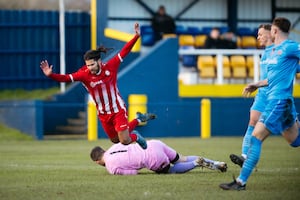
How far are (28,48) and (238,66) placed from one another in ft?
24.4

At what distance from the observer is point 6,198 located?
36.1ft

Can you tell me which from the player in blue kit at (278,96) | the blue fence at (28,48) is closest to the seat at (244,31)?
the blue fence at (28,48)

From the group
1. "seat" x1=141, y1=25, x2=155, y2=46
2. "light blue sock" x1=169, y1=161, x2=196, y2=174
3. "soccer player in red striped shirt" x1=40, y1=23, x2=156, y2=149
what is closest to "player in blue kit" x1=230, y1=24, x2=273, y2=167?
"light blue sock" x1=169, y1=161, x2=196, y2=174

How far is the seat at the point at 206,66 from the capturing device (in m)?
28.6

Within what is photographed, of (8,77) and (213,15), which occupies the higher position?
(213,15)

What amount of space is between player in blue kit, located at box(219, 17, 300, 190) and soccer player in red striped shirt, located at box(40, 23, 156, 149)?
291 centimetres

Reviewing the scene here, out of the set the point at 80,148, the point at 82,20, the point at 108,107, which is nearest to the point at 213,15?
the point at 82,20

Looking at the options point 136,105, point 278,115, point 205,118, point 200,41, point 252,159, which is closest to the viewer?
point 252,159

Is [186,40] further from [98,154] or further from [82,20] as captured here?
[98,154]

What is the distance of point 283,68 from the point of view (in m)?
11.9

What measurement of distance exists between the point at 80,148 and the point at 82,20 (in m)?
11.7

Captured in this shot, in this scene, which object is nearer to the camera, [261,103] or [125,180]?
[125,180]

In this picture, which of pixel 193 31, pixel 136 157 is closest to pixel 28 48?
pixel 193 31

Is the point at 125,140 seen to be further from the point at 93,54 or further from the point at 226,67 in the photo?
the point at 226,67
